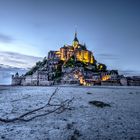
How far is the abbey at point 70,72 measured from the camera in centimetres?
11738

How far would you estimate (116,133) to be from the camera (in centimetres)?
675

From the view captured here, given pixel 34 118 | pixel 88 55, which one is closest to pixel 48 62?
pixel 88 55

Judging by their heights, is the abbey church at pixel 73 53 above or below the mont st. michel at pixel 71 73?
above

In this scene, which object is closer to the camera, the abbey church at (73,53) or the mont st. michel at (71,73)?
the mont st. michel at (71,73)

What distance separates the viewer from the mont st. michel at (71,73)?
385 feet

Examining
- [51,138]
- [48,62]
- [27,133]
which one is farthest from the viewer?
[48,62]

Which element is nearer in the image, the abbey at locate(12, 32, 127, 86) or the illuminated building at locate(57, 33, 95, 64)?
the abbey at locate(12, 32, 127, 86)

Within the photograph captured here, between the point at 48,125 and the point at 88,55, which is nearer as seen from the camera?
the point at 48,125

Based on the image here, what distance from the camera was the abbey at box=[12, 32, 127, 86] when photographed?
4621 inches

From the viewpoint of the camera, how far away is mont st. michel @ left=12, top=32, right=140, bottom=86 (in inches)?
4616

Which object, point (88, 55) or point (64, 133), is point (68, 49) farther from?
point (64, 133)

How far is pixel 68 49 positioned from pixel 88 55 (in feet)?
66.1

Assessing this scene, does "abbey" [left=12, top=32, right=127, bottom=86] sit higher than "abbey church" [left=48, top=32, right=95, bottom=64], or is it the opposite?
"abbey church" [left=48, top=32, right=95, bottom=64]

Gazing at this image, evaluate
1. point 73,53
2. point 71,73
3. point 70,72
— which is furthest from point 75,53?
point 71,73
